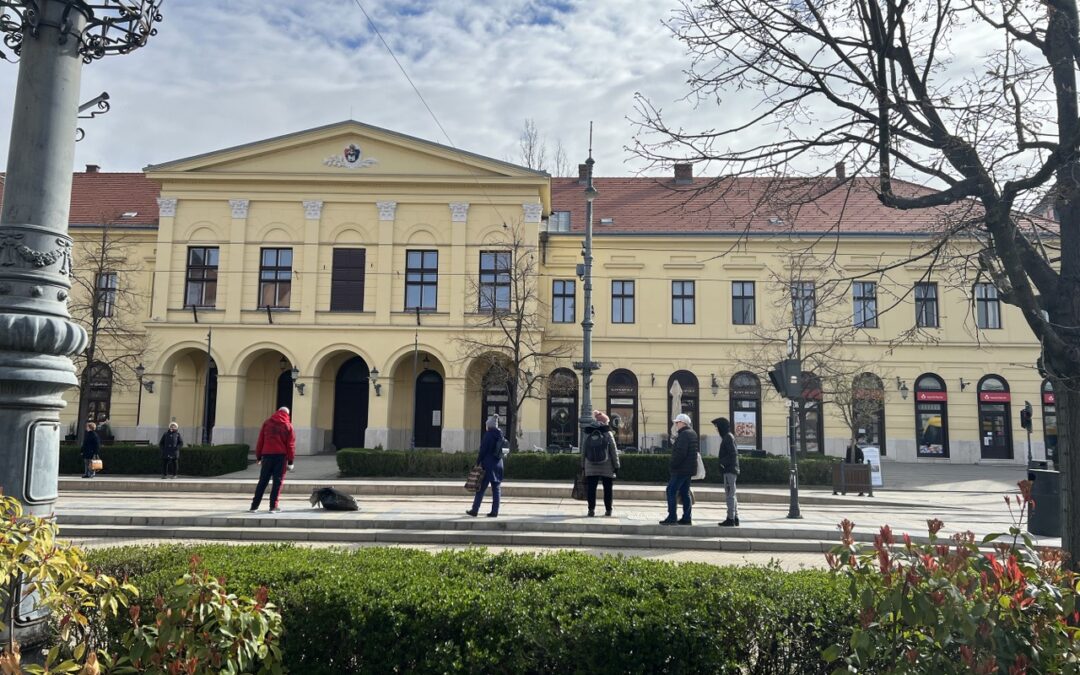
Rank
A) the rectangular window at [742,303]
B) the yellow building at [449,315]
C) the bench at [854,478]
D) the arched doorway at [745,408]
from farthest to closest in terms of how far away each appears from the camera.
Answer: the rectangular window at [742,303] < the arched doorway at [745,408] < the yellow building at [449,315] < the bench at [854,478]

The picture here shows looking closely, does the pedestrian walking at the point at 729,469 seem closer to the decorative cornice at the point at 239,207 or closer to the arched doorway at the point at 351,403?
the arched doorway at the point at 351,403

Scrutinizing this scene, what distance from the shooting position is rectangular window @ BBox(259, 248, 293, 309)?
100ft

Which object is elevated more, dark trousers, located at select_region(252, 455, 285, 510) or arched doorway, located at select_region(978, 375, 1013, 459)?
arched doorway, located at select_region(978, 375, 1013, 459)

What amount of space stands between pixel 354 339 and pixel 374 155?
8.05m

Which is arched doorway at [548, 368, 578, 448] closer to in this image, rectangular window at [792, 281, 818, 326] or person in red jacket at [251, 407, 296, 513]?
rectangular window at [792, 281, 818, 326]

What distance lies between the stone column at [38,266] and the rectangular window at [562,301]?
29.3m

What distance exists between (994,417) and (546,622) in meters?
35.4

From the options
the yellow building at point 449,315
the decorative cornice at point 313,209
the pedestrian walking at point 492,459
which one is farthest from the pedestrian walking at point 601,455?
the decorative cornice at point 313,209

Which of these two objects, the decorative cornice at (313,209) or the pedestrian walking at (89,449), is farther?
the decorative cornice at (313,209)

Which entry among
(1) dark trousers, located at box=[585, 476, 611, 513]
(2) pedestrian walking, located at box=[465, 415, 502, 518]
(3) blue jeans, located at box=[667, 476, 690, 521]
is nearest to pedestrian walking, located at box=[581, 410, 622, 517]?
(1) dark trousers, located at box=[585, 476, 611, 513]

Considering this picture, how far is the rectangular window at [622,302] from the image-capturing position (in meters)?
33.1

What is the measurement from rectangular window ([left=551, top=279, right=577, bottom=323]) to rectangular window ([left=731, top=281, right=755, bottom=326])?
24.5 ft

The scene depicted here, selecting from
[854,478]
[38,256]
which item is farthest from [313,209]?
[38,256]

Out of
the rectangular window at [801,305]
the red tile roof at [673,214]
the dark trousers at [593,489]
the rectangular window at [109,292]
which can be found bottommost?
the dark trousers at [593,489]
